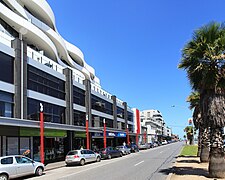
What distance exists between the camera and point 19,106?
91.0 ft

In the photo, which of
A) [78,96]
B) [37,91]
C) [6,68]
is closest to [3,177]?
[6,68]

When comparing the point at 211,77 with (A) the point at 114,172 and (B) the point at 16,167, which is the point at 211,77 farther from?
(B) the point at 16,167

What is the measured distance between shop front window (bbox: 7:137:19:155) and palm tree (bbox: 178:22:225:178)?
1746 centimetres

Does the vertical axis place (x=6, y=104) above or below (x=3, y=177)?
above

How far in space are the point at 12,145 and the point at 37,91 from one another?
6.75 metres

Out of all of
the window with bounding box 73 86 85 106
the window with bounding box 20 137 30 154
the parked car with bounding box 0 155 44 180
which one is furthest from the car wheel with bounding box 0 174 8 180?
the window with bounding box 73 86 85 106

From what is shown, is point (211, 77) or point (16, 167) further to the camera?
point (16, 167)

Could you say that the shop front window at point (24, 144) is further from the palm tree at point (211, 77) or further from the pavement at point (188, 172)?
the palm tree at point (211, 77)

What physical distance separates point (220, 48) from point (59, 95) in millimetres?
25813

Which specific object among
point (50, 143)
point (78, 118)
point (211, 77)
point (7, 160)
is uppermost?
point (211, 77)

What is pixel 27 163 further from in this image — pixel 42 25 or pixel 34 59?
pixel 42 25

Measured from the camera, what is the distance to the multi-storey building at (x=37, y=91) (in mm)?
26798

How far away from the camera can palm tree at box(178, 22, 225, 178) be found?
1384 cm

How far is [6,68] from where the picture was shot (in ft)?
88.5
